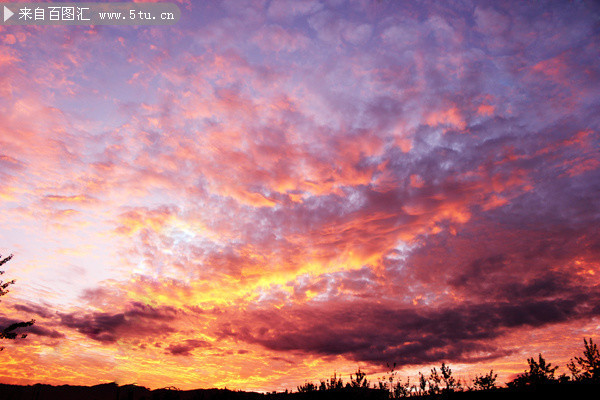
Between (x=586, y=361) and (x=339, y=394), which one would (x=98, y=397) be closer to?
(x=339, y=394)

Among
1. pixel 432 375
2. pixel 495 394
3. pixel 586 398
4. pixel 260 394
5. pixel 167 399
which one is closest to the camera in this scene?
pixel 586 398

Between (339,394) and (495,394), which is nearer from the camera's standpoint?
(495,394)

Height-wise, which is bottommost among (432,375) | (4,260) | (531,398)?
(432,375)

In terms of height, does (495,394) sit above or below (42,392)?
above

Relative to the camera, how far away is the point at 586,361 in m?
38.0

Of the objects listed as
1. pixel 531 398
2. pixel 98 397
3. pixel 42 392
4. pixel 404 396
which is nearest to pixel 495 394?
pixel 531 398

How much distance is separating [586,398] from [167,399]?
16.1 meters

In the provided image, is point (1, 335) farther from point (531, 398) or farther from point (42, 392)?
point (531, 398)

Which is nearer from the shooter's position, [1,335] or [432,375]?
[432,375]

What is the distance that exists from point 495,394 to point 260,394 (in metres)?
14.3

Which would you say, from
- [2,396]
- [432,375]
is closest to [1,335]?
[2,396]

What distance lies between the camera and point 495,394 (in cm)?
1245

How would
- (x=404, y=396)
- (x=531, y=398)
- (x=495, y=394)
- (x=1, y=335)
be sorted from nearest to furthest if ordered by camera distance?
(x=531, y=398) < (x=495, y=394) < (x=404, y=396) < (x=1, y=335)

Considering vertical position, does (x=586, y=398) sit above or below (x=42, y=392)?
above
